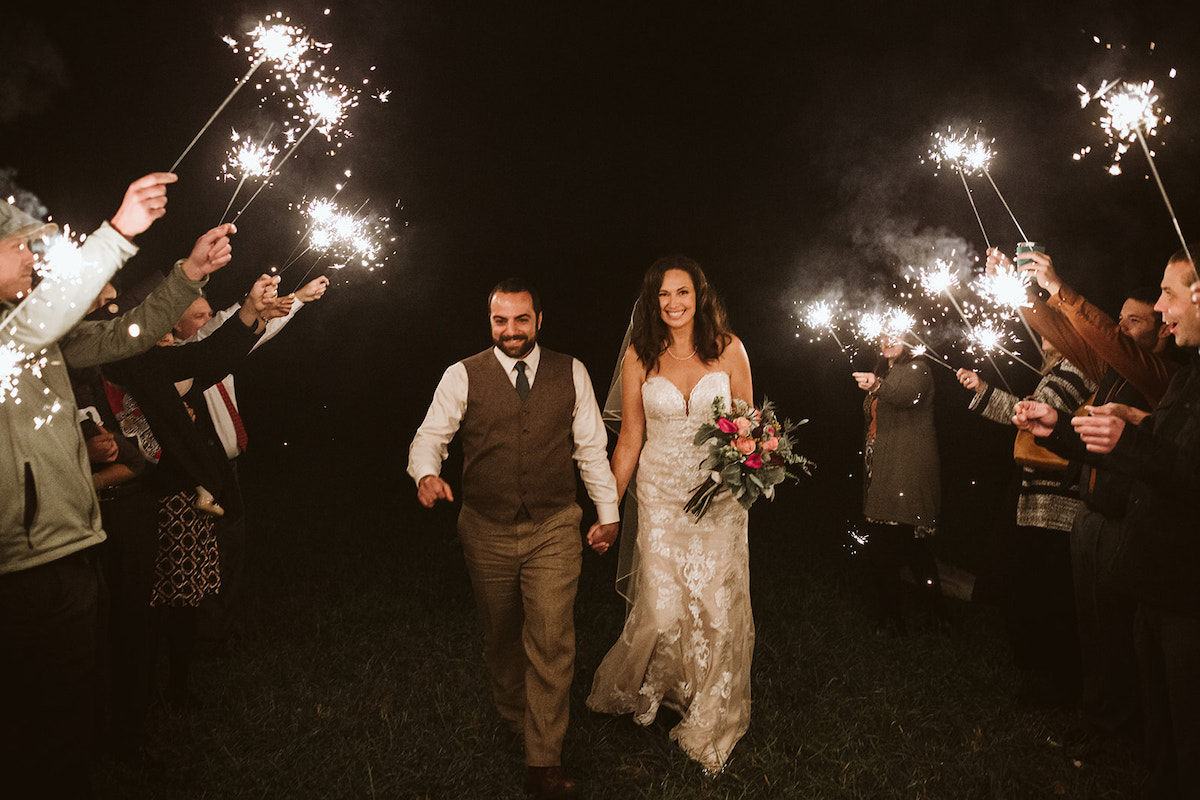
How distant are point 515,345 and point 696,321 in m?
1.27

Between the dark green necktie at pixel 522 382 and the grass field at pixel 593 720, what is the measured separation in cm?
202

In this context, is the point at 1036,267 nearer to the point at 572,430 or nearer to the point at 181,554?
the point at 572,430

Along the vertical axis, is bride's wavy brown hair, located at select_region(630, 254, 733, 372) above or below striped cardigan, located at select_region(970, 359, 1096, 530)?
above

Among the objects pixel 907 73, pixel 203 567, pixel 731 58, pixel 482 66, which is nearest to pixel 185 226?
pixel 482 66

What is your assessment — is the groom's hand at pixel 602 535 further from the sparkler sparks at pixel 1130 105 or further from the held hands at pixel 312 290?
the sparkler sparks at pixel 1130 105

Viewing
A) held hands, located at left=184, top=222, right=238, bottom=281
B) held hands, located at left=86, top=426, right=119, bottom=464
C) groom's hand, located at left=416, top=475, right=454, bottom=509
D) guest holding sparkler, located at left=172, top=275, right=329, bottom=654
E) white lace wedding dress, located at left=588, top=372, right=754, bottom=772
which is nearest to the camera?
held hands, located at left=184, top=222, right=238, bottom=281

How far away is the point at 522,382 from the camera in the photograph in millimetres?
4047

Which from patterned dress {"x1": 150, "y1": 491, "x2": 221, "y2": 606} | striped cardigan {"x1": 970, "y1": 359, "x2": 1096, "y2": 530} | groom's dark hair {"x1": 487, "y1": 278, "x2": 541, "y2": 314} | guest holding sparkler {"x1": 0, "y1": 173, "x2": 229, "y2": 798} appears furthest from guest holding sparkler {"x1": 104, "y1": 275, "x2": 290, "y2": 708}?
striped cardigan {"x1": 970, "y1": 359, "x2": 1096, "y2": 530}

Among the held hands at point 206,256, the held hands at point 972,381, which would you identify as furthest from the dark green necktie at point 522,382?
the held hands at point 972,381

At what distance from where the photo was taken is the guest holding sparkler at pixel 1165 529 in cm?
284

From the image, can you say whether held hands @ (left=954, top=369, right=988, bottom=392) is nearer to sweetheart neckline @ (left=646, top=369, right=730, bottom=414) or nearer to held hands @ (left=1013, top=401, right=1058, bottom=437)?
sweetheart neckline @ (left=646, top=369, right=730, bottom=414)

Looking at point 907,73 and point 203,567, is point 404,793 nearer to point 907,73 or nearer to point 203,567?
point 203,567

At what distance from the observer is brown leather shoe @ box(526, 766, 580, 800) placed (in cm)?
377

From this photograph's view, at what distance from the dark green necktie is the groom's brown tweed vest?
32 mm
